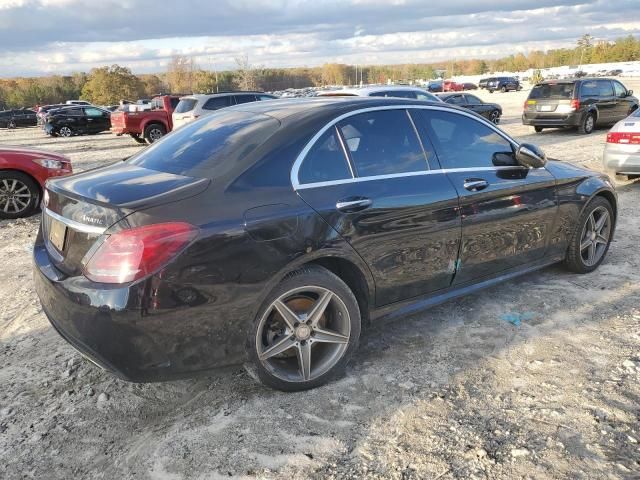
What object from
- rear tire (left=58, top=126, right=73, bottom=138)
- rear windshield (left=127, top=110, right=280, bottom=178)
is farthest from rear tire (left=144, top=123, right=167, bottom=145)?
rear windshield (left=127, top=110, right=280, bottom=178)

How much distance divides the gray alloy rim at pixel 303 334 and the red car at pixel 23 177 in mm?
6024

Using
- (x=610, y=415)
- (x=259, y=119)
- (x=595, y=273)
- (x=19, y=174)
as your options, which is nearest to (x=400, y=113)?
(x=259, y=119)

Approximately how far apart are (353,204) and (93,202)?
1.42m

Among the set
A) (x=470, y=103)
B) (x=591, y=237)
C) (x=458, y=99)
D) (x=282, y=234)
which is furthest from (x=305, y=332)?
(x=470, y=103)

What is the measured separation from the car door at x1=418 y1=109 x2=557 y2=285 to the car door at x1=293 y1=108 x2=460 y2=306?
145 millimetres

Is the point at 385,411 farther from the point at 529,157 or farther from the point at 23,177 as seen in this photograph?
the point at 23,177

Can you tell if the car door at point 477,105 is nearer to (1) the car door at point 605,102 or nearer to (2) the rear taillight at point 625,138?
(1) the car door at point 605,102

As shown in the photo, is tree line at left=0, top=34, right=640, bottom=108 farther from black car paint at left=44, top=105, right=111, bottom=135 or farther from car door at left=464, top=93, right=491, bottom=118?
car door at left=464, top=93, right=491, bottom=118

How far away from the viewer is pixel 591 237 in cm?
A: 492

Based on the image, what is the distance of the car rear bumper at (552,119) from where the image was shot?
15.7 meters

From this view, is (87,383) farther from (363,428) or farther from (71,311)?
(363,428)

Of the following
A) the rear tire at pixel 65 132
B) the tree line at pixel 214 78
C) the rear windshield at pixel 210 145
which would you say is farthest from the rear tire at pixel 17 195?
the tree line at pixel 214 78

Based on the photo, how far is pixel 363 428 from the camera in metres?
2.79

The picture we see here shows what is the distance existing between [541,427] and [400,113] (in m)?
2.15
